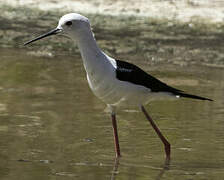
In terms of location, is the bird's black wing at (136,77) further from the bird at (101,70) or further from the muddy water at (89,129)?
the muddy water at (89,129)

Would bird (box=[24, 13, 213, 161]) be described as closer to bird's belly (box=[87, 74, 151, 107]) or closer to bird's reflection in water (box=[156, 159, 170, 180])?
bird's belly (box=[87, 74, 151, 107])

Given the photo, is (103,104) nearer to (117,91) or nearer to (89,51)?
(117,91)

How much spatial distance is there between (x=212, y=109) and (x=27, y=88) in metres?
1.81

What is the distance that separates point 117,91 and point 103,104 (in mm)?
1801

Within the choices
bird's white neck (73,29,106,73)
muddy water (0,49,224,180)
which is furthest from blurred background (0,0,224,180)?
bird's white neck (73,29,106,73)

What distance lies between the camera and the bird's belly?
5.11 m

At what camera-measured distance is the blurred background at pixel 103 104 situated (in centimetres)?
517

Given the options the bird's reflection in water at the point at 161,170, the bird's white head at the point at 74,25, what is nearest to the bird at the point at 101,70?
the bird's white head at the point at 74,25

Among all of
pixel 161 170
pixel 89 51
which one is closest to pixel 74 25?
pixel 89 51

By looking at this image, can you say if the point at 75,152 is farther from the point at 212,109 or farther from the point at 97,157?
the point at 212,109

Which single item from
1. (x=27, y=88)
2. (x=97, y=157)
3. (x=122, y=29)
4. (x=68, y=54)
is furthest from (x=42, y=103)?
(x=122, y=29)

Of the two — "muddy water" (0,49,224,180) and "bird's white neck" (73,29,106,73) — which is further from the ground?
"bird's white neck" (73,29,106,73)

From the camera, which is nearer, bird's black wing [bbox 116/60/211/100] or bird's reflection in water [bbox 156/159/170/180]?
bird's reflection in water [bbox 156/159/170/180]

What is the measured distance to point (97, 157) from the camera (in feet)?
17.5
